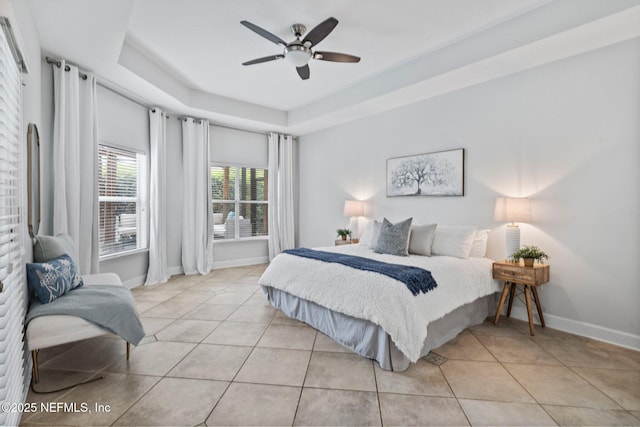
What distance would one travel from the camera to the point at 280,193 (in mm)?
6340

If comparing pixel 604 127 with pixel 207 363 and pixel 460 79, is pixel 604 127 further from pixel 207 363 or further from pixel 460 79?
pixel 207 363

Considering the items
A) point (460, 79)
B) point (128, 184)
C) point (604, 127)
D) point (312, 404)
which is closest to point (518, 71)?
point (460, 79)

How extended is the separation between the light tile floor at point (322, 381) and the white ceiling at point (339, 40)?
2753 millimetres

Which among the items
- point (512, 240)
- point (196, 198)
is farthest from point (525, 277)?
point (196, 198)

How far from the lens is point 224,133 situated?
5.84m

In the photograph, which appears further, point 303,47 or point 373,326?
point 303,47

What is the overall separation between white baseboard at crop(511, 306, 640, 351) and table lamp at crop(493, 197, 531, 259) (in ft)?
2.42

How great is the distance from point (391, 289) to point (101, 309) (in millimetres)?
2157

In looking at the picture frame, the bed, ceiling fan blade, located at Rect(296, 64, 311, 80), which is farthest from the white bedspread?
ceiling fan blade, located at Rect(296, 64, 311, 80)

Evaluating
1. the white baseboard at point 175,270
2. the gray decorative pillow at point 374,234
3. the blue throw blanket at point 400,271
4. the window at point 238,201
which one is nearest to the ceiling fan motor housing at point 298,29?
the blue throw blanket at point 400,271

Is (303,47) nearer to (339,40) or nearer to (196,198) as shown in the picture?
(339,40)

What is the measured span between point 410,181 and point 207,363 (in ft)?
11.2

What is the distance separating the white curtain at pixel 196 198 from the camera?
17.3 feet

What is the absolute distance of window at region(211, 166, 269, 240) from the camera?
585 centimetres
